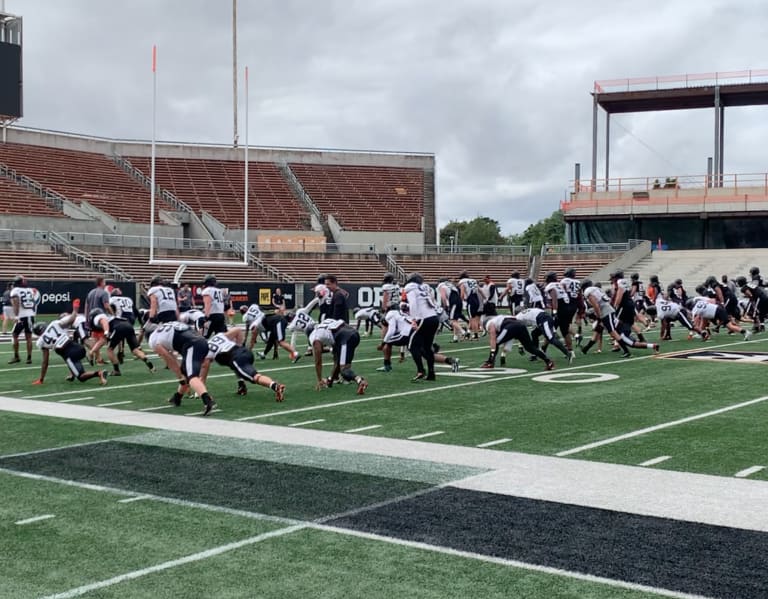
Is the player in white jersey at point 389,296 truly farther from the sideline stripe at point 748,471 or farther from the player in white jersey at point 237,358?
the sideline stripe at point 748,471

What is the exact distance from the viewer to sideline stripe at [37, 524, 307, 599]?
13.6 ft

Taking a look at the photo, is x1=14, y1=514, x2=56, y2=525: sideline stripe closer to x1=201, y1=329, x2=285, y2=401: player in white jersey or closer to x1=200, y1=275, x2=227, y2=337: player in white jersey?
x1=201, y1=329, x2=285, y2=401: player in white jersey

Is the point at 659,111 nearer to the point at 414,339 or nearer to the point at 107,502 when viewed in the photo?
the point at 414,339

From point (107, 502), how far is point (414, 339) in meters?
6.98

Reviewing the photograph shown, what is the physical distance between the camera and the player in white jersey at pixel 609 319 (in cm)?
1539

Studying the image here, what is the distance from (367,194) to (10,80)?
18.6 m

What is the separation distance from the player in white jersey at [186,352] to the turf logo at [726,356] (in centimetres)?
869

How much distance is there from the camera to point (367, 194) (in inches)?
1930

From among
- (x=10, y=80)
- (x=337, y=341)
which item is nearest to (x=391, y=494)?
(x=337, y=341)

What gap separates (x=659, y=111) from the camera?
1833 inches

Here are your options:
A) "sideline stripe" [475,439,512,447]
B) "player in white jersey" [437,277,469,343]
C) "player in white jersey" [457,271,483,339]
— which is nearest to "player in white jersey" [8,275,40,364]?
"player in white jersey" [437,277,469,343]

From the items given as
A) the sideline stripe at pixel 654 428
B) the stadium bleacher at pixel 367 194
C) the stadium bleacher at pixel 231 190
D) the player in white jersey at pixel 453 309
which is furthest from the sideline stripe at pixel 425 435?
the stadium bleacher at pixel 367 194

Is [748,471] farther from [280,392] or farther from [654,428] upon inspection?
[280,392]

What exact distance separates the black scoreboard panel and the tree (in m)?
53.2
